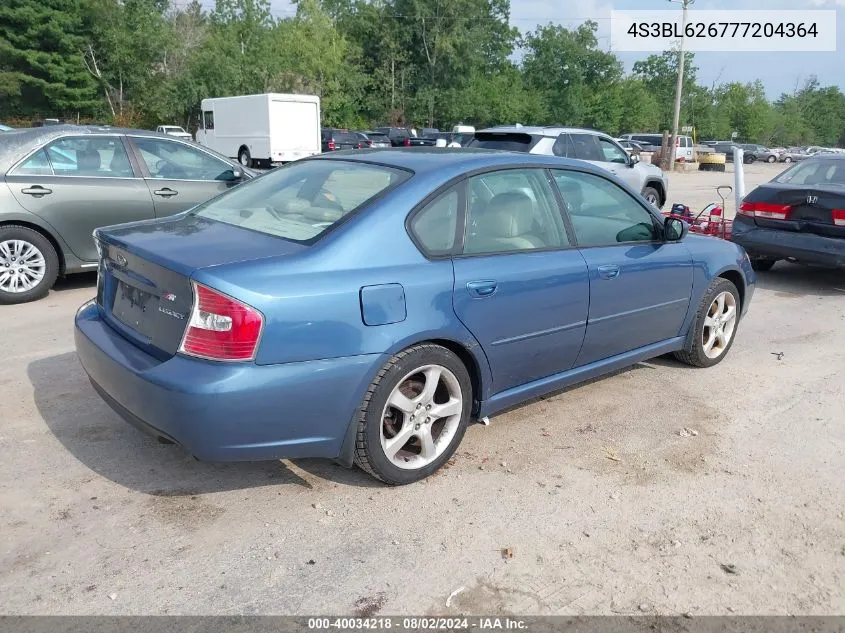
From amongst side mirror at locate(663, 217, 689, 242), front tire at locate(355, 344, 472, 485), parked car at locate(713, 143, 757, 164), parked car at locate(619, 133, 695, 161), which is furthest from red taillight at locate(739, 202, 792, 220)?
parked car at locate(713, 143, 757, 164)

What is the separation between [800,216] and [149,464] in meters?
7.11

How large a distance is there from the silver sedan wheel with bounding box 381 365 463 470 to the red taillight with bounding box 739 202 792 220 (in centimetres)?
598

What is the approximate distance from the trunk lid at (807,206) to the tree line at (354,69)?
143ft

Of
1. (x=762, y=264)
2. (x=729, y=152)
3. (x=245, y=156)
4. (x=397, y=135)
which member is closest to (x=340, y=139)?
(x=245, y=156)

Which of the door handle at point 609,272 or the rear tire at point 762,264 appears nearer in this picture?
the door handle at point 609,272

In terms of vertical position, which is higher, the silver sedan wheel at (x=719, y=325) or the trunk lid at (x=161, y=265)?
the trunk lid at (x=161, y=265)

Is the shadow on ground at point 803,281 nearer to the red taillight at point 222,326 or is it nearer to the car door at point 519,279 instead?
the car door at point 519,279

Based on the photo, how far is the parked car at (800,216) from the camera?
748cm

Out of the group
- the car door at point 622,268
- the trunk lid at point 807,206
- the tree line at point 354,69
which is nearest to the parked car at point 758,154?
the tree line at point 354,69

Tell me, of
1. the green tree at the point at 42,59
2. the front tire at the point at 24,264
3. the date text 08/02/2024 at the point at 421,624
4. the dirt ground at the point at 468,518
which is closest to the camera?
the date text 08/02/2024 at the point at 421,624

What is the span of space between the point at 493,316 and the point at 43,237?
4.96 m

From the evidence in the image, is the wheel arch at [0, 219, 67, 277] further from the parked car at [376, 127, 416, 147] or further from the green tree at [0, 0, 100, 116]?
the green tree at [0, 0, 100, 116]

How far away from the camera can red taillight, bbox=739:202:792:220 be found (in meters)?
7.93

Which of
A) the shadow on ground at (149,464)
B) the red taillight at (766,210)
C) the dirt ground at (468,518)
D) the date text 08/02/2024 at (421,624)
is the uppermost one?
the red taillight at (766,210)
